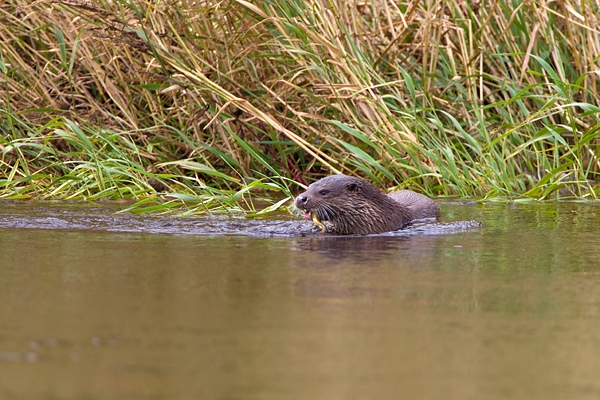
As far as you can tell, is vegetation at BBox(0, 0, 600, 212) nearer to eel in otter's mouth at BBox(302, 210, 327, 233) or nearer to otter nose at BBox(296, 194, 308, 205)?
eel in otter's mouth at BBox(302, 210, 327, 233)

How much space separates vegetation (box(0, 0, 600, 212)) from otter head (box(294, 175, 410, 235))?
0.93 metres

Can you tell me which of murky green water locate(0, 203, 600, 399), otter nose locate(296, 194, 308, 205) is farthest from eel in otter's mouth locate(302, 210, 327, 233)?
murky green water locate(0, 203, 600, 399)

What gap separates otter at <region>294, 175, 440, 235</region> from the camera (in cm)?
495

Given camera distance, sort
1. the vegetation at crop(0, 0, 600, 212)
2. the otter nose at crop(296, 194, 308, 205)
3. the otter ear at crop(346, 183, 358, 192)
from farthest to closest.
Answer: the vegetation at crop(0, 0, 600, 212) < the otter ear at crop(346, 183, 358, 192) < the otter nose at crop(296, 194, 308, 205)

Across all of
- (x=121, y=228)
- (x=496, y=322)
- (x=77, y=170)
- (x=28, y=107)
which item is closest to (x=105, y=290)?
(x=496, y=322)

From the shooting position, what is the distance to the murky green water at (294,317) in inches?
76.8

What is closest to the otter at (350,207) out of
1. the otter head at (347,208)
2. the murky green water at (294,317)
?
the otter head at (347,208)

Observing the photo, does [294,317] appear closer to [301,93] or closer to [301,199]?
[301,199]

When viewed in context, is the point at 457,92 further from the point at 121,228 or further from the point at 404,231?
the point at 121,228

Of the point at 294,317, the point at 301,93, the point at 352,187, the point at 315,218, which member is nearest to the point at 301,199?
the point at 315,218

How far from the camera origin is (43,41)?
6922 millimetres

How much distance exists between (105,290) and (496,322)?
1.14 m

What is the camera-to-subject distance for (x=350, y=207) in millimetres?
4949

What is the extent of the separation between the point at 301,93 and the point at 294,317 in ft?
14.0
